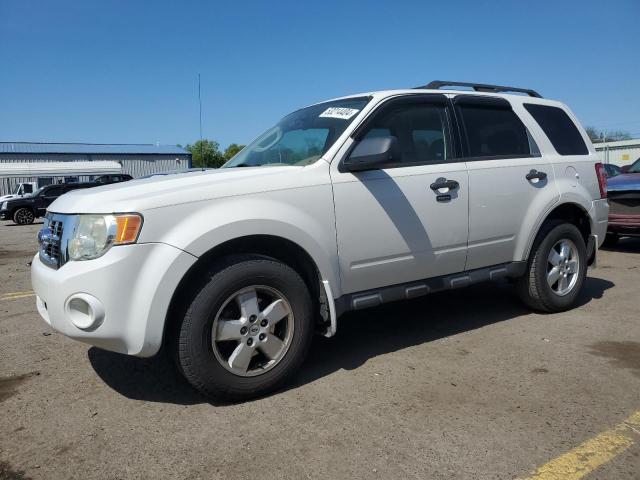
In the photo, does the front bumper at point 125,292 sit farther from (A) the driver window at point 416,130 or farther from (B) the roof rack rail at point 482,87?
(B) the roof rack rail at point 482,87

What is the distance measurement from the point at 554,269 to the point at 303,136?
8.32 feet

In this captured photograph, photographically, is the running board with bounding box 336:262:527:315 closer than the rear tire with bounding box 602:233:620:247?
Yes

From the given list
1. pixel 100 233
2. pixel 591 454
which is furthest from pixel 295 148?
pixel 591 454

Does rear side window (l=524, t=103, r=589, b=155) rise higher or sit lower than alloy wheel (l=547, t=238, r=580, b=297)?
higher

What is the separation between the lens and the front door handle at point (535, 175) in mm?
4262

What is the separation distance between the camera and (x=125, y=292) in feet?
8.79

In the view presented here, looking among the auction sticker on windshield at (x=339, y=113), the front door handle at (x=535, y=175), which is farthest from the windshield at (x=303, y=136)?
the front door handle at (x=535, y=175)

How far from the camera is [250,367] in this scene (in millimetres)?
3096

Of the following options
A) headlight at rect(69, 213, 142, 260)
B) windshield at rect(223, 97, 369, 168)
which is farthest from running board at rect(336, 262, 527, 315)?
headlight at rect(69, 213, 142, 260)

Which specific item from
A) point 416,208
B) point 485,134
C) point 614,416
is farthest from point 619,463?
point 485,134

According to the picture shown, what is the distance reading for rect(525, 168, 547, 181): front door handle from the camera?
14.0ft

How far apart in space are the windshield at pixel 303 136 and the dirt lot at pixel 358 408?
1.46m

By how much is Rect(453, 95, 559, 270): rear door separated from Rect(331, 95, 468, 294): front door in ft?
0.46

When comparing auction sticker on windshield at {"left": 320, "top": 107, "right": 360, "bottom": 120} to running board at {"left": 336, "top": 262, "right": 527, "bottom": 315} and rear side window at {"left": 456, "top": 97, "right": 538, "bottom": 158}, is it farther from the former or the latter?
running board at {"left": 336, "top": 262, "right": 527, "bottom": 315}
